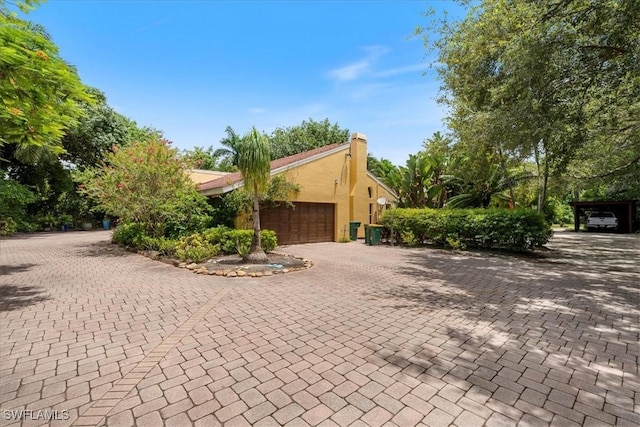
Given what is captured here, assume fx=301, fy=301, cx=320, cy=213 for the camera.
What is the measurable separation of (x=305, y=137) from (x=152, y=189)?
24204 millimetres

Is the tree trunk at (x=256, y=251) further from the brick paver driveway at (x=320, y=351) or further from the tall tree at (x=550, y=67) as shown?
the tall tree at (x=550, y=67)

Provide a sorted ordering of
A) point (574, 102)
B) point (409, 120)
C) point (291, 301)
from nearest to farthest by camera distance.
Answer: point (291, 301) → point (574, 102) → point (409, 120)

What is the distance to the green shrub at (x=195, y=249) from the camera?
9828 millimetres

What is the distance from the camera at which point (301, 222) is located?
1579 cm

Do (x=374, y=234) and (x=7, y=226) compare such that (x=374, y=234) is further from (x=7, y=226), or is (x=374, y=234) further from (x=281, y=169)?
(x=7, y=226)

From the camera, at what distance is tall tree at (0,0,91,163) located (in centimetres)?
408

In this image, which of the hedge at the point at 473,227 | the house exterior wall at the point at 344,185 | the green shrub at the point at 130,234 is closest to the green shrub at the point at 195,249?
the green shrub at the point at 130,234

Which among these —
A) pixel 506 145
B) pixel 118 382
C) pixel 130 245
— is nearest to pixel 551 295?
pixel 506 145

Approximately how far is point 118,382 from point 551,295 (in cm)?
761

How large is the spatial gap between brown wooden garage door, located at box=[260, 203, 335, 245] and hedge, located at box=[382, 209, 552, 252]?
3.22 meters

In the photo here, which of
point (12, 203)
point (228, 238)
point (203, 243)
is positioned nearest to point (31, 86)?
point (203, 243)

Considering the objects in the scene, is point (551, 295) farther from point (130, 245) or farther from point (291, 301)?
point (130, 245)

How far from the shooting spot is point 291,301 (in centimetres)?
594

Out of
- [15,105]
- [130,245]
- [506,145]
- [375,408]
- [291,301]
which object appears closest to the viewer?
[375,408]
